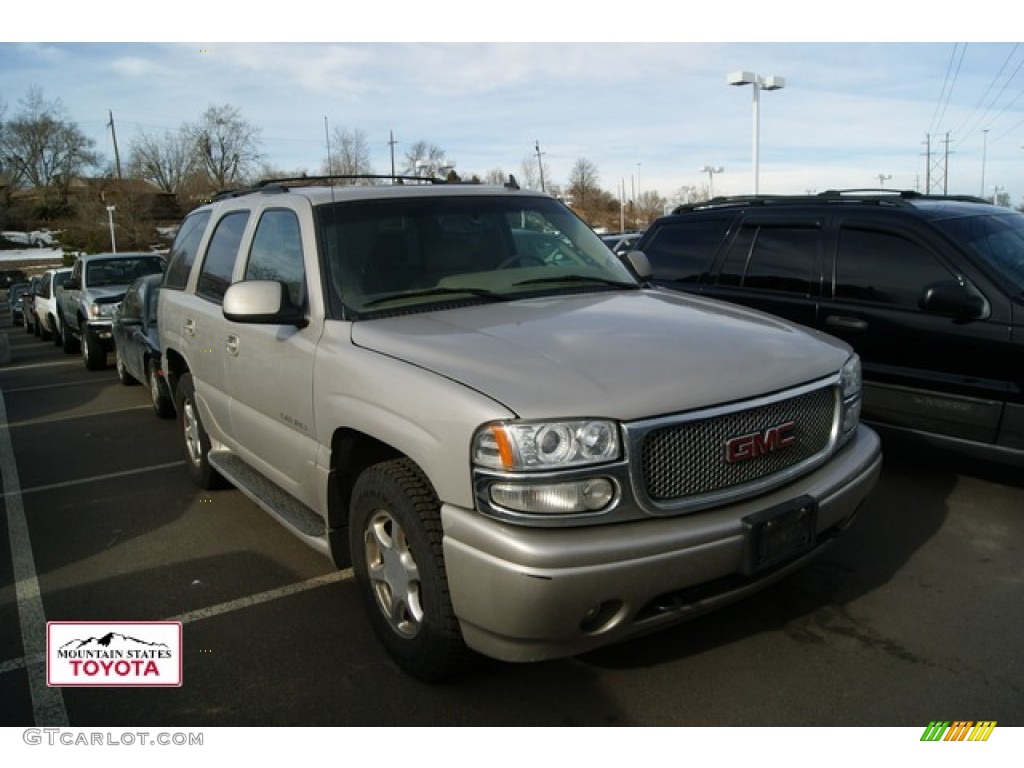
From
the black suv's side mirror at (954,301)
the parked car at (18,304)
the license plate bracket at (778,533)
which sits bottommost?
the parked car at (18,304)

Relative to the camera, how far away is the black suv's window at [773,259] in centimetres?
584

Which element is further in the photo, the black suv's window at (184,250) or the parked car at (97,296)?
the parked car at (97,296)

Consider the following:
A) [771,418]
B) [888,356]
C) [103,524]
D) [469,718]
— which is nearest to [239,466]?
[103,524]

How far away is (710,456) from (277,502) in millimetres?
2323

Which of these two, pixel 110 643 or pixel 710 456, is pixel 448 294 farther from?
pixel 110 643

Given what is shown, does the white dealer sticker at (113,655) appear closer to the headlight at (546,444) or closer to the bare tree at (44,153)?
the headlight at (546,444)

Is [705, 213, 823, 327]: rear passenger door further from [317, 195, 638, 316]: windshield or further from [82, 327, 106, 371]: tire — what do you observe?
[82, 327, 106, 371]: tire

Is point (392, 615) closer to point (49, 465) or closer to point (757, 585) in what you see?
point (757, 585)

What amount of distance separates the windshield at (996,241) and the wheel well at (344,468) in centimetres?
384

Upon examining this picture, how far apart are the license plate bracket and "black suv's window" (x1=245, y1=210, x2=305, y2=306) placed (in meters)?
2.22

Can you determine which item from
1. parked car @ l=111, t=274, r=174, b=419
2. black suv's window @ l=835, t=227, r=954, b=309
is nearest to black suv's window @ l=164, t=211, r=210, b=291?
parked car @ l=111, t=274, r=174, b=419

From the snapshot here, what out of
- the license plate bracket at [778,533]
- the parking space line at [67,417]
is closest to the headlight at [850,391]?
the license plate bracket at [778,533]

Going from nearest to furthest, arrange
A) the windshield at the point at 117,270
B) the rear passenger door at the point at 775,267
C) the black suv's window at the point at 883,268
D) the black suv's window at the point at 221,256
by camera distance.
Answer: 1. the black suv's window at the point at 221,256
2. the black suv's window at the point at 883,268
3. the rear passenger door at the point at 775,267
4. the windshield at the point at 117,270

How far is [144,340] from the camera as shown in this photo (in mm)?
8727
